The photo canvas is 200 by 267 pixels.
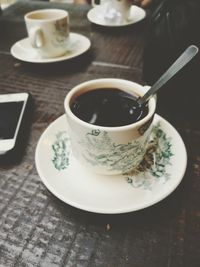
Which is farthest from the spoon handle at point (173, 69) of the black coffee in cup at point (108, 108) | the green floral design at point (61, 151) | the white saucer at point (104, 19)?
the white saucer at point (104, 19)

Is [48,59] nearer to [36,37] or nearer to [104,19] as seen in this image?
[36,37]

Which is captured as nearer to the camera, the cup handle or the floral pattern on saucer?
the floral pattern on saucer

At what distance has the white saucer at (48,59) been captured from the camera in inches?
26.2

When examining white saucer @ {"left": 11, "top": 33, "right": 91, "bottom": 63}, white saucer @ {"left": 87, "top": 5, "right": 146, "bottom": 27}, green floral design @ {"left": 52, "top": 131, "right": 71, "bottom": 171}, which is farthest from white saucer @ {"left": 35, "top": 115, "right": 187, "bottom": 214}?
white saucer @ {"left": 87, "top": 5, "right": 146, "bottom": 27}

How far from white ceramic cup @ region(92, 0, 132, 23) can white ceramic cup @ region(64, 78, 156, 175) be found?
1.89 ft

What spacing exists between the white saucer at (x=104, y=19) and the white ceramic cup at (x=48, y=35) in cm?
19

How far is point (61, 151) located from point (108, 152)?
105 mm

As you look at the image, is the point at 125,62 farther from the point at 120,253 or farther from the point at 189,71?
the point at 120,253

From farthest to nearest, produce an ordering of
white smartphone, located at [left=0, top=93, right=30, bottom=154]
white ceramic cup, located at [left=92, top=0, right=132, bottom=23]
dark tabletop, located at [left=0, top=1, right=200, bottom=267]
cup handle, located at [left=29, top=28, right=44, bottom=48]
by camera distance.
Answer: white ceramic cup, located at [left=92, top=0, right=132, bottom=23], cup handle, located at [left=29, top=28, right=44, bottom=48], white smartphone, located at [left=0, top=93, right=30, bottom=154], dark tabletop, located at [left=0, top=1, right=200, bottom=267]

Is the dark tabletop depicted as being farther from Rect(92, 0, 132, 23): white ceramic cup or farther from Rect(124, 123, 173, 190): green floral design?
Rect(92, 0, 132, 23): white ceramic cup

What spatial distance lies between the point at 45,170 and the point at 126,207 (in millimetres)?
121

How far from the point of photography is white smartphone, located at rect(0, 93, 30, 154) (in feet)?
1.35

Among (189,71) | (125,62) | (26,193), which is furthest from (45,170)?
(125,62)

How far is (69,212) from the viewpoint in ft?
1.09
